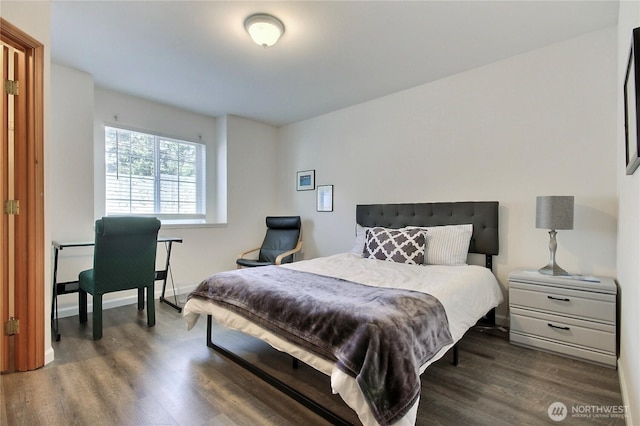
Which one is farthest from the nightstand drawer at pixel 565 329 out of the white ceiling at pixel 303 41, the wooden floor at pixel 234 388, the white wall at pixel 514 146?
the white ceiling at pixel 303 41

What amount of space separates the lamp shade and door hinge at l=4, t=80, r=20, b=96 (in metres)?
3.86

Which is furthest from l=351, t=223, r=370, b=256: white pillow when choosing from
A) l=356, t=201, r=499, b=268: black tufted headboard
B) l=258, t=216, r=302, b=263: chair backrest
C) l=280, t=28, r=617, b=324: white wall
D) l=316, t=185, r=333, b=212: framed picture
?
l=258, t=216, r=302, b=263: chair backrest

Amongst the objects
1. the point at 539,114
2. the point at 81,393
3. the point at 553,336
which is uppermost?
the point at 539,114

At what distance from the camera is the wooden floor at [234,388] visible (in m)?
1.62

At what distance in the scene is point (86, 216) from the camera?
330cm

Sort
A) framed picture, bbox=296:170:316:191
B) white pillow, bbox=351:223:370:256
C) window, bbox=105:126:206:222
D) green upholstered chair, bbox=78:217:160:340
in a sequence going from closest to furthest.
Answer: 1. green upholstered chair, bbox=78:217:160:340
2. white pillow, bbox=351:223:370:256
3. window, bbox=105:126:206:222
4. framed picture, bbox=296:170:316:191

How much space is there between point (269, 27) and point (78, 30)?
157cm

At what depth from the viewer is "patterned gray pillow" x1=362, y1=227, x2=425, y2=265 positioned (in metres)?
2.91

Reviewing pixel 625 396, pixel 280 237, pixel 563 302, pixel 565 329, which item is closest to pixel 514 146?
pixel 563 302

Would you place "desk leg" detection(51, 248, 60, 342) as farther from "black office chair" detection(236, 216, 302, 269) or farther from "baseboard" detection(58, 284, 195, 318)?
"black office chair" detection(236, 216, 302, 269)

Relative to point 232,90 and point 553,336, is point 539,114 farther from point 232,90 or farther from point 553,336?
point 232,90

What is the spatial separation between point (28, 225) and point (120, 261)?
780 millimetres

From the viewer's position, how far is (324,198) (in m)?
4.51

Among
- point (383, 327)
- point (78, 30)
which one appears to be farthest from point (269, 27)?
point (383, 327)
